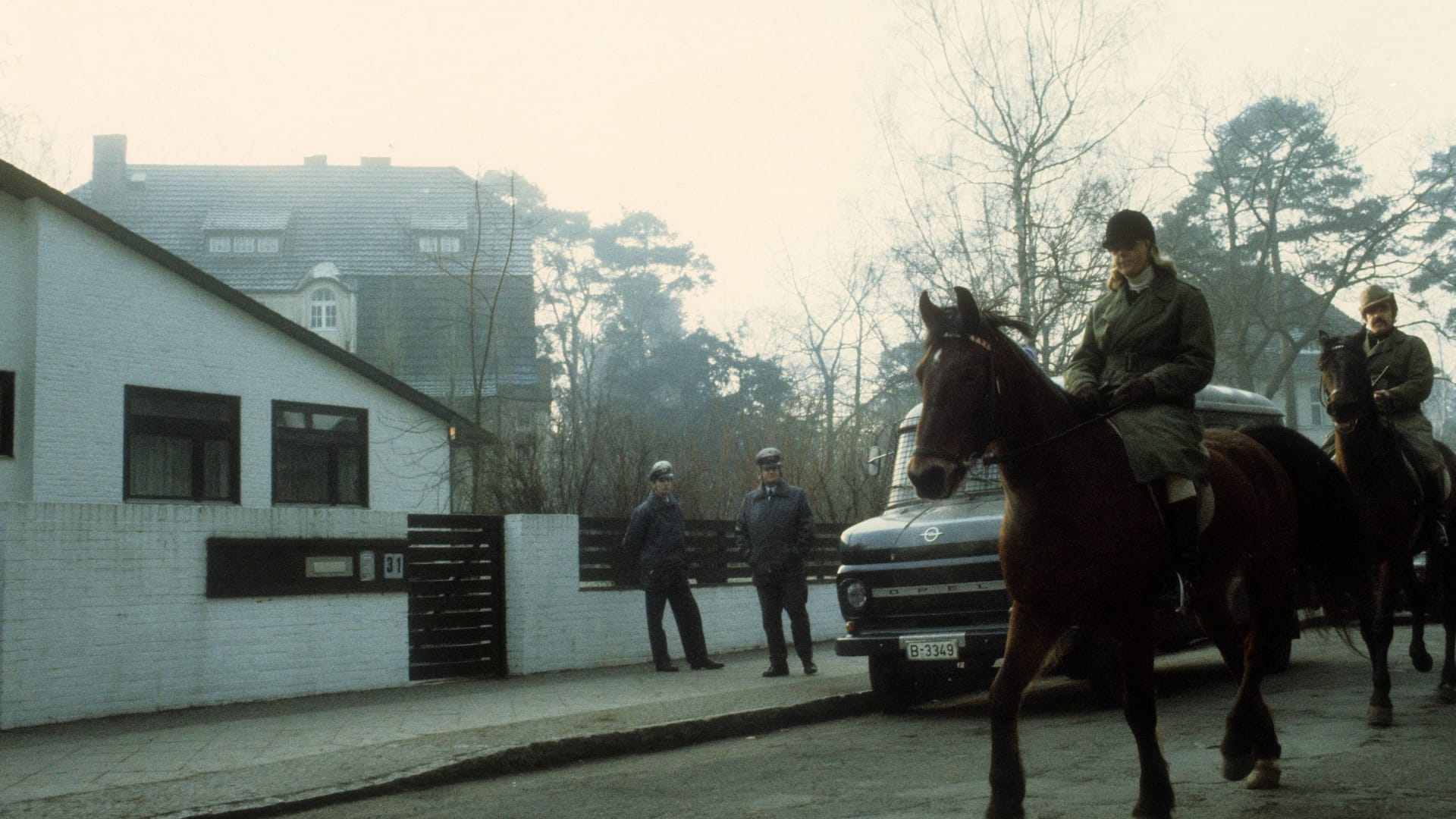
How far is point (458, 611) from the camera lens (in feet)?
46.0

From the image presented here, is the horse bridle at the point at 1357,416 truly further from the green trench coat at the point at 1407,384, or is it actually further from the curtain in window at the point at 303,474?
the curtain in window at the point at 303,474

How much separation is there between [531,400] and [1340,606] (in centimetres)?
2927

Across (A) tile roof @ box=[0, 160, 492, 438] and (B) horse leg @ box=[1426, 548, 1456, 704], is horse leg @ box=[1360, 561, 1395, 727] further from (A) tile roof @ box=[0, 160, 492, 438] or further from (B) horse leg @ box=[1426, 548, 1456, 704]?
(A) tile roof @ box=[0, 160, 492, 438]

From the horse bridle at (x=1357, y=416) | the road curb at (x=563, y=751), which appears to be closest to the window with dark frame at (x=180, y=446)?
the road curb at (x=563, y=751)

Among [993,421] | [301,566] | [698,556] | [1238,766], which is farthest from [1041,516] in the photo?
[698,556]

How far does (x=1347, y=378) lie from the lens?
908 cm

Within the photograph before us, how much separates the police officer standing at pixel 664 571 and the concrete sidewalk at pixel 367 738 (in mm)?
990

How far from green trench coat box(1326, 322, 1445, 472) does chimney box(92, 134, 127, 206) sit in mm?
47523

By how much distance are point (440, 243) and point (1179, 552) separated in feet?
143

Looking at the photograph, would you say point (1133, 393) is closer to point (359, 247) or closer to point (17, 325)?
point (17, 325)

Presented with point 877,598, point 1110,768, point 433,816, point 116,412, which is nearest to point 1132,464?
point 1110,768

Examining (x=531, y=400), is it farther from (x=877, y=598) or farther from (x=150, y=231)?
(x=877, y=598)

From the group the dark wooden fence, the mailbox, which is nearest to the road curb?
the dark wooden fence

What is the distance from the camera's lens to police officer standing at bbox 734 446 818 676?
1352 centimetres
